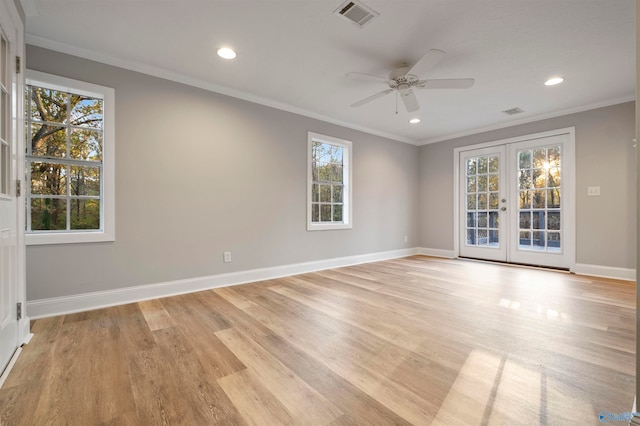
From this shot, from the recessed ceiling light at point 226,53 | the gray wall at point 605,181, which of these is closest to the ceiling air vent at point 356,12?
the recessed ceiling light at point 226,53

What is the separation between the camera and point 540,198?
4586 mm

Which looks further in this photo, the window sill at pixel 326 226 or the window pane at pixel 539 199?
the window pane at pixel 539 199

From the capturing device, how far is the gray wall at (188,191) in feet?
8.72

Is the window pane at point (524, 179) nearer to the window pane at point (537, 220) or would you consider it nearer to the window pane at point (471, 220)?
the window pane at point (537, 220)

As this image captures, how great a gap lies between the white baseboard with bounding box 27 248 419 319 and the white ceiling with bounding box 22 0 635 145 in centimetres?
232

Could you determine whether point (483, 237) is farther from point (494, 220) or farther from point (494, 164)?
point (494, 164)

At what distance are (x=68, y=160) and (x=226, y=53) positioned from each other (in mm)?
1822

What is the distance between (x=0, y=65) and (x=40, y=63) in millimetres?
1102

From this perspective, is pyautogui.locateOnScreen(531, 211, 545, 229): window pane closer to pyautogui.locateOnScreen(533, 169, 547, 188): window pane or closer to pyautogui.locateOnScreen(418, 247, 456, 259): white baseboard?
pyautogui.locateOnScreen(533, 169, 547, 188): window pane

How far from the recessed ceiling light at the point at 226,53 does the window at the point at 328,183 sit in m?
1.77

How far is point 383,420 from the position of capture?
3.96 ft

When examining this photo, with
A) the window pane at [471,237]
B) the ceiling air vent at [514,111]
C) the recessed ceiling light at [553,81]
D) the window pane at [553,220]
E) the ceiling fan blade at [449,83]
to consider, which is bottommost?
the window pane at [471,237]

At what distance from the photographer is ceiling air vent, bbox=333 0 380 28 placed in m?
2.09

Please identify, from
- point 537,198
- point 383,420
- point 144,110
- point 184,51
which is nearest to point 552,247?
point 537,198
